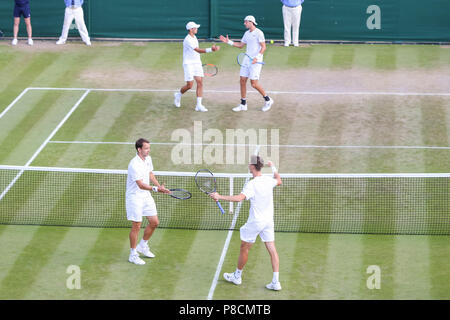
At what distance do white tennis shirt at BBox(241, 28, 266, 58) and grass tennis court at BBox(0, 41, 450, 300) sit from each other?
1488mm

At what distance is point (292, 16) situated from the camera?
25.3 metres

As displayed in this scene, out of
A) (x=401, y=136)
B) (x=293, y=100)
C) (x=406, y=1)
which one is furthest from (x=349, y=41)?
(x=401, y=136)

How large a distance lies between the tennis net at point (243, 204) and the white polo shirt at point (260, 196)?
6.53 feet

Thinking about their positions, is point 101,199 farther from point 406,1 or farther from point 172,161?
point 406,1

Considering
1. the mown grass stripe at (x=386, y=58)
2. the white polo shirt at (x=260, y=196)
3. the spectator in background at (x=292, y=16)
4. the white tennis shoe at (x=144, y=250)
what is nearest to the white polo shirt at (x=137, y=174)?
the white tennis shoe at (x=144, y=250)

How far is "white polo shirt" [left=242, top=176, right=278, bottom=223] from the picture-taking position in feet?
38.8

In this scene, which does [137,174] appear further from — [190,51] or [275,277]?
[190,51]

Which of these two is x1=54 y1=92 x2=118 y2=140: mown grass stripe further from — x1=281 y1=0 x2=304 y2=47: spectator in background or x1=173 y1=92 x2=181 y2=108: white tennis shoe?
x1=281 y1=0 x2=304 y2=47: spectator in background

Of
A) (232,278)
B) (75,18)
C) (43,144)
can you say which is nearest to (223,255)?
(232,278)

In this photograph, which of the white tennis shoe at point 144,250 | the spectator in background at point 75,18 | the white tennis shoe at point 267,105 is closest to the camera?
the white tennis shoe at point 144,250

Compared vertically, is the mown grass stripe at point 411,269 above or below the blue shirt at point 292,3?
below

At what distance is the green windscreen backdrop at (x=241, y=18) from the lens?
84.3 feet

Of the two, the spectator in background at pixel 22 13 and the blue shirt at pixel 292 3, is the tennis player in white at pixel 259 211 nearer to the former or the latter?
the blue shirt at pixel 292 3

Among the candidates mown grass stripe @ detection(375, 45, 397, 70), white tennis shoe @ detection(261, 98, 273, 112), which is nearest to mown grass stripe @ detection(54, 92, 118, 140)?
white tennis shoe @ detection(261, 98, 273, 112)
